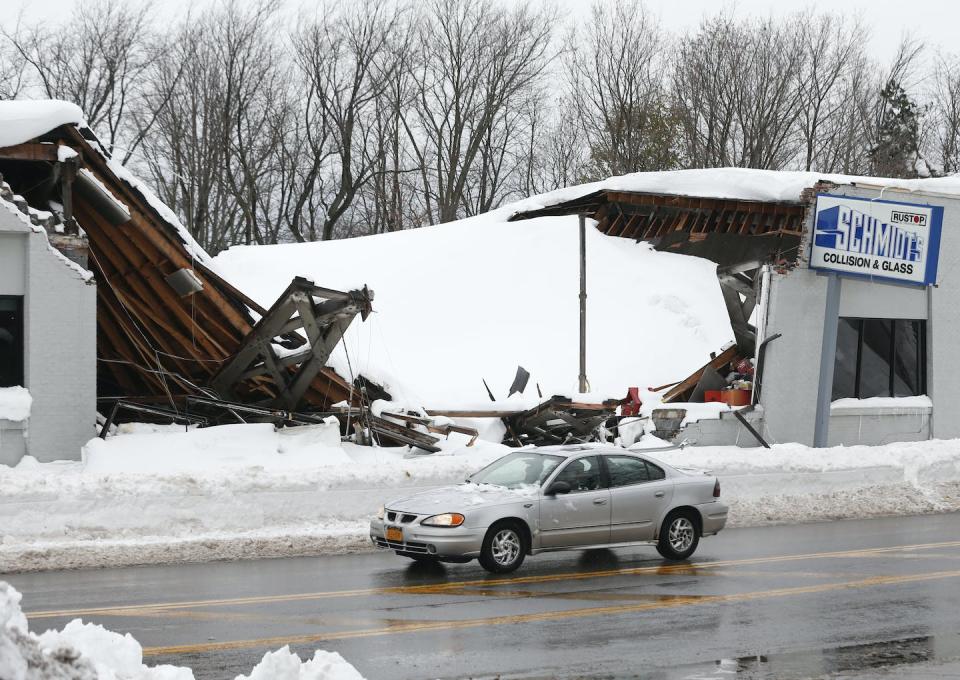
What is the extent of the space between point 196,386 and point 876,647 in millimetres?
14796

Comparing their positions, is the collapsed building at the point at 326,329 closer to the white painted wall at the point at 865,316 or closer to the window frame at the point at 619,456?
the white painted wall at the point at 865,316

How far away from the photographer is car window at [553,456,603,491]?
1349 centimetres

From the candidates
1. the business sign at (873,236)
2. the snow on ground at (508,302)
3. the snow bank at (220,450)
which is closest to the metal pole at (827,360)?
the business sign at (873,236)

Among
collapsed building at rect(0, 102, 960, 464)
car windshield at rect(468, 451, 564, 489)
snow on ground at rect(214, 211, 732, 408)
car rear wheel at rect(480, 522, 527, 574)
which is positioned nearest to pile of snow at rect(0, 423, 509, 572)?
collapsed building at rect(0, 102, 960, 464)

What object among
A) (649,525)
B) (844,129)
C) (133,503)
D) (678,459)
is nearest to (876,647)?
(649,525)

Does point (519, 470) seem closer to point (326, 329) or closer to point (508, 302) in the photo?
point (326, 329)

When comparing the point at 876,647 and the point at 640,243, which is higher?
the point at 640,243

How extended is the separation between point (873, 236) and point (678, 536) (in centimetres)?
1214

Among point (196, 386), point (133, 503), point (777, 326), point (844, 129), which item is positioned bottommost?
point (133, 503)

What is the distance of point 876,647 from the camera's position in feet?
29.2

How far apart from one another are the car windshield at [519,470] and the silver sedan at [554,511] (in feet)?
0.05

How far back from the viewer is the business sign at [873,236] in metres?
23.6

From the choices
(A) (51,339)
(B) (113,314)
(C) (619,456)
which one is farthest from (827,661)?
(B) (113,314)

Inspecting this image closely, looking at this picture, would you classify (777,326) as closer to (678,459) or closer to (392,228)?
(678,459)
